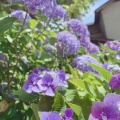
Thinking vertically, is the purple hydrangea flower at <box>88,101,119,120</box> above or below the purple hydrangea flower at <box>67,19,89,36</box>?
below

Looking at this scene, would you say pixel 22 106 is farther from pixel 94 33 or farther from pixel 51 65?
pixel 94 33

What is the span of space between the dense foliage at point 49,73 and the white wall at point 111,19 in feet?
32.3

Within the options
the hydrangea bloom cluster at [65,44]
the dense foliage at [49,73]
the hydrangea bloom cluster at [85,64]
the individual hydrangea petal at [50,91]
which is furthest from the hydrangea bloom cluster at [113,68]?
the hydrangea bloom cluster at [65,44]

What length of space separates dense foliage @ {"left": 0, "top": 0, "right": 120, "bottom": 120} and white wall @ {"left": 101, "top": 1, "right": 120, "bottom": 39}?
984 centimetres

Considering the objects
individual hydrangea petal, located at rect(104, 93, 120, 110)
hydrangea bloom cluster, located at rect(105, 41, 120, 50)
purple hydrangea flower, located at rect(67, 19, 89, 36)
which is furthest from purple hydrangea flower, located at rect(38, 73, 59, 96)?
hydrangea bloom cluster, located at rect(105, 41, 120, 50)

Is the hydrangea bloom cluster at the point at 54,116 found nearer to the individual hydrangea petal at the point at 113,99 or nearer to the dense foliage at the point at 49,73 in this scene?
the dense foliage at the point at 49,73

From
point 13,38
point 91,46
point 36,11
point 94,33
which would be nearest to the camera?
point 36,11

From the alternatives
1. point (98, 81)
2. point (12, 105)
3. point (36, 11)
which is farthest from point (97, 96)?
point (36, 11)

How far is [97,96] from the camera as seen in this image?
1.06 meters

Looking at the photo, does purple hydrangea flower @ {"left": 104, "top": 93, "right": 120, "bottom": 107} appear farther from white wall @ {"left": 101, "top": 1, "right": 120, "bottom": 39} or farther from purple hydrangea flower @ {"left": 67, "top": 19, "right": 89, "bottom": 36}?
white wall @ {"left": 101, "top": 1, "right": 120, "bottom": 39}

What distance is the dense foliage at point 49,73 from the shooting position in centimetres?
91

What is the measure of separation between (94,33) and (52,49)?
442 inches

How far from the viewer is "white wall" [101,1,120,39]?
1220 cm

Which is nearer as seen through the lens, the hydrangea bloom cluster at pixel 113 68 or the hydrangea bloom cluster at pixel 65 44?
the hydrangea bloom cluster at pixel 113 68
